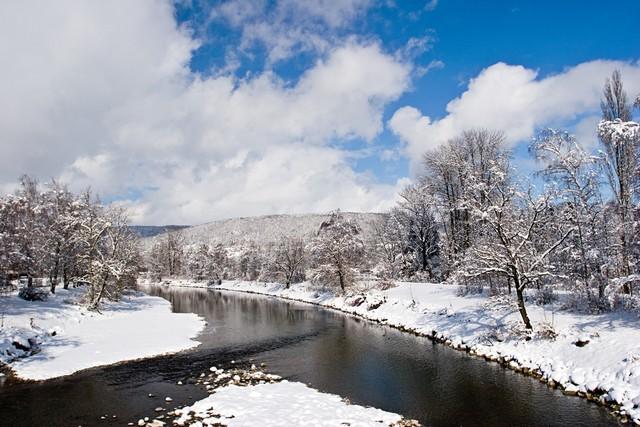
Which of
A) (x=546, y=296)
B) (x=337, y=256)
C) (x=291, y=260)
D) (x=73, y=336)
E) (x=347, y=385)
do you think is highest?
(x=337, y=256)

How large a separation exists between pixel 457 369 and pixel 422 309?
15040 mm

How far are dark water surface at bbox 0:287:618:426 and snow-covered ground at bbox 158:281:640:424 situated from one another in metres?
1.03

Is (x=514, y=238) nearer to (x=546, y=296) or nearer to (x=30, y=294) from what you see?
(x=546, y=296)

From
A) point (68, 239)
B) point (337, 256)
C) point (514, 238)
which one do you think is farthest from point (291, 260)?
point (514, 238)

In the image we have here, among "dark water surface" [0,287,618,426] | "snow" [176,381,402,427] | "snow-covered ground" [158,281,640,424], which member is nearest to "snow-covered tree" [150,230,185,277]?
"snow-covered ground" [158,281,640,424]

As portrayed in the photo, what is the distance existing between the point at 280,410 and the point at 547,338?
53.4 ft

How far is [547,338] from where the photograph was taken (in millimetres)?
23500

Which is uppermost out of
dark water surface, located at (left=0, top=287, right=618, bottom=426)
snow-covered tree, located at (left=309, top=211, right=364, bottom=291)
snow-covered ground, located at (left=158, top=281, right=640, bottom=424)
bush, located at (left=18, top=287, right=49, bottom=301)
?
snow-covered tree, located at (left=309, top=211, right=364, bottom=291)

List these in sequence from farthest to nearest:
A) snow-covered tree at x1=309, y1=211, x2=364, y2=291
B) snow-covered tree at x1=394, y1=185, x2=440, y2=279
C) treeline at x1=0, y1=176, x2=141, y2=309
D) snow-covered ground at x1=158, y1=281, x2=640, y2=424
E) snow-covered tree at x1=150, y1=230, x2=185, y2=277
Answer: snow-covered tree at x1=150, y1=230, x2=185, y2=277
snow-covered tree at x1=394, y1=185, x2=440, y2=279
snow-covered tree at x1=309, y1=211, x2=364, y2=291
treeline at x1=0, y1=176, x2=141, y2=309
snow-covered ground at x1=158, y1=281, x2=640, y2=424

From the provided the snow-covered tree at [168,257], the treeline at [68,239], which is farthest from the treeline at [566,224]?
the snow-covered tree at [168,257]

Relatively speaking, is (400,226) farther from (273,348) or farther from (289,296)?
(273,348)

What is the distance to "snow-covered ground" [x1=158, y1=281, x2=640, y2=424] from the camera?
1781cm

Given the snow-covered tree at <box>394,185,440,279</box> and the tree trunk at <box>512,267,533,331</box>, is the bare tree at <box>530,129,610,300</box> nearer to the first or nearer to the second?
the tree trunk at <box>512,267,533,331</box>

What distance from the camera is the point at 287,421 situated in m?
15.6
